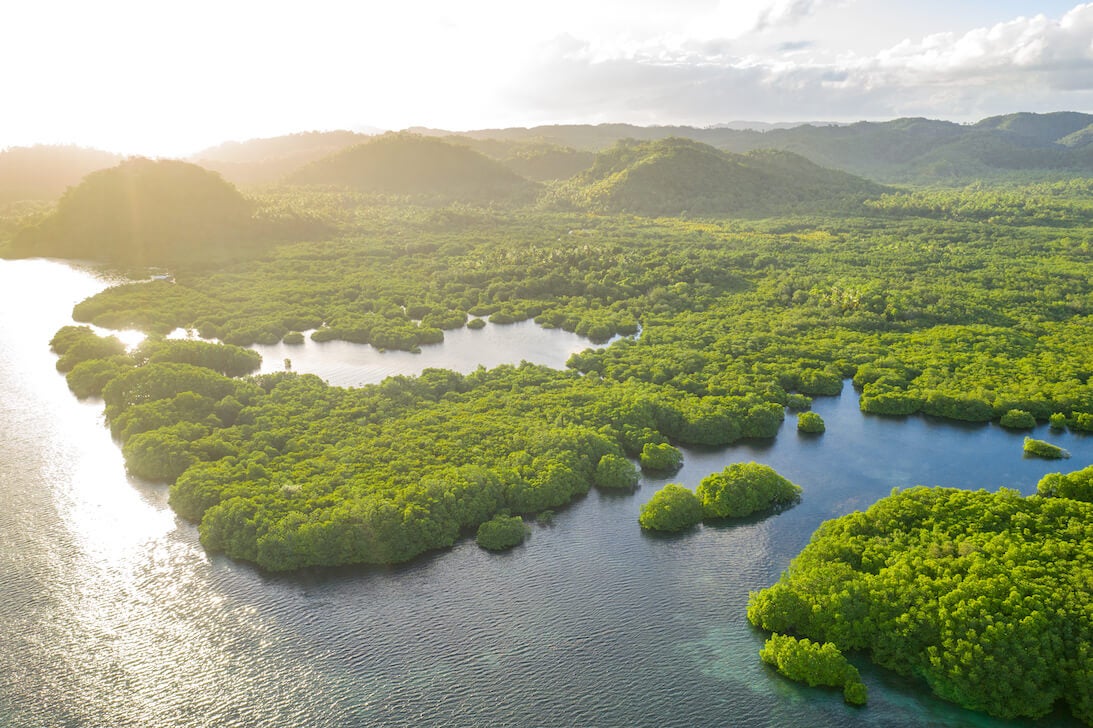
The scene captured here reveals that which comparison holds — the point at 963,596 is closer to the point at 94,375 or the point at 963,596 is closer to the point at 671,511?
the point at 671,511

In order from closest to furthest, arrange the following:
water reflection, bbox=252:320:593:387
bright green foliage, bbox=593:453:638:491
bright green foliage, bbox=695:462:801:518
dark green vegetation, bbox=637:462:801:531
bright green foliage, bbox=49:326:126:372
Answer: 1. dark green vegetation, bbox=637:462:801:531
2. bright green foliage, bbox=695:462:801:518
3. bright green foliage, bbox=593:453:638:491
4. bright green foliage, bbox=49:326:126:372
5. water reflection, bbox=252:320:593:387

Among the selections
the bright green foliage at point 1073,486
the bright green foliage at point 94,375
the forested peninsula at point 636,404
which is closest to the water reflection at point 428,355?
the forested peninsula at point 636,404

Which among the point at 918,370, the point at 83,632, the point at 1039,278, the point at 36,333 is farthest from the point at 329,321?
the point at 1039,278

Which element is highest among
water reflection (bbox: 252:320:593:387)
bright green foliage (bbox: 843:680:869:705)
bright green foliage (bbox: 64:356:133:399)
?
bright green foliage (bbox: 64:356:133:399)

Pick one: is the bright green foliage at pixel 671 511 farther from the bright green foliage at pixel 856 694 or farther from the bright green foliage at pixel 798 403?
the bright green foliage at pixel 798 403

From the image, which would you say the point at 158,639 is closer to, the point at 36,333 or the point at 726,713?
the point at 726,713

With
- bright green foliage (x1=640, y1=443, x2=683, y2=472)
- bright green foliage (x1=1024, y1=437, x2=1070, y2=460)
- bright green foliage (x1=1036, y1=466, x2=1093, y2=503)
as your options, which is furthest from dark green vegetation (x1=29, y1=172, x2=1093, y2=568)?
bright green foliage (x1=1036, y1=466, x2=1093, y2=503)

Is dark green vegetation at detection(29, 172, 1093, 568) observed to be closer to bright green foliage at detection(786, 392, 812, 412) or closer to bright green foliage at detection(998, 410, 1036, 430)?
bright green foliage at detection(786, 392, 812, 412)
